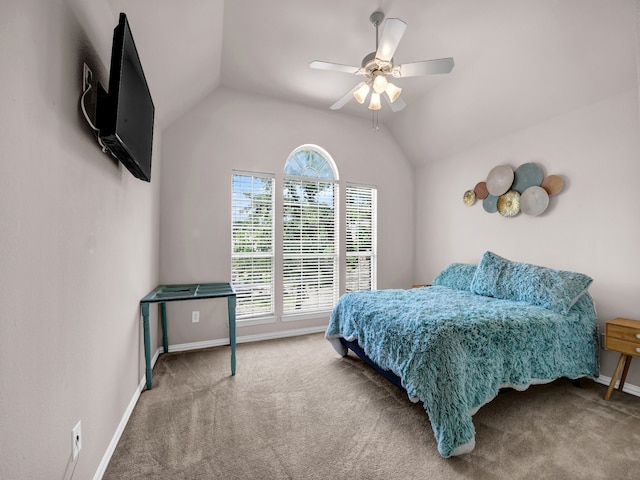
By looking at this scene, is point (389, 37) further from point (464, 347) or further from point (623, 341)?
point (623, 341)

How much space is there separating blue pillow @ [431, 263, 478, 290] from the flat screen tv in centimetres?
350

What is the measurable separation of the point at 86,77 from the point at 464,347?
256cm

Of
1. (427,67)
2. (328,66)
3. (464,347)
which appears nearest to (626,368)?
(464,347)

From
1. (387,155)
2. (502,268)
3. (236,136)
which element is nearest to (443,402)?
(502,268)

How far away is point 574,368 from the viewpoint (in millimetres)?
2293

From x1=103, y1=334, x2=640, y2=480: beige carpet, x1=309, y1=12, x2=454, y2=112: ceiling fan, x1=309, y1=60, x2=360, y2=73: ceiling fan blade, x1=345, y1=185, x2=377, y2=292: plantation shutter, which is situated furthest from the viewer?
x1=345, y1=185, x2=377, y2=292: plantation shutter

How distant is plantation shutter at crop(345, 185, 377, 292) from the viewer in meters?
4.23

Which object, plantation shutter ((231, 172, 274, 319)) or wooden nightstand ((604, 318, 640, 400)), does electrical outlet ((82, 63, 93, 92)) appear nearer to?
plantation shutter ((231, 172, 274, 319))

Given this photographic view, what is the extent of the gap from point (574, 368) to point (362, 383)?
173 centimetres

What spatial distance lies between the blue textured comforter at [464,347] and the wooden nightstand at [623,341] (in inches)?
6.2

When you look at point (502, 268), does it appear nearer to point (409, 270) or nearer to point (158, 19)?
point (409, 270)

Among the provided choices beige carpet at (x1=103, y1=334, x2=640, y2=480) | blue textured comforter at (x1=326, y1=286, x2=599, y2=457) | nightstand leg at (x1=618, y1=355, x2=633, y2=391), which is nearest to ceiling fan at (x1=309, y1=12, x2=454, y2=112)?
A: blue textured comforter at (x1=326, y1=286, x2=599, y2=457)

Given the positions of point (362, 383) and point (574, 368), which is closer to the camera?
point (574, 368)

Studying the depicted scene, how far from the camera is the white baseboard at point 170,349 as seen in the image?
5.08ft
